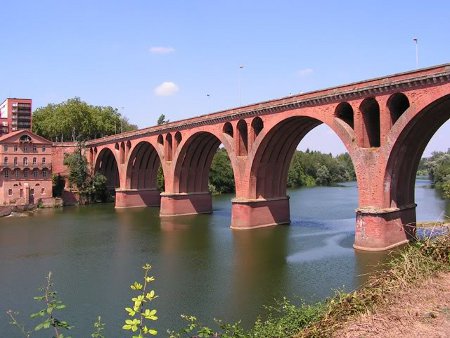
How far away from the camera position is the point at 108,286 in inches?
909

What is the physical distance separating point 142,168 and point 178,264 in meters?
38.2

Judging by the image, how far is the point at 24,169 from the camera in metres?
62.0

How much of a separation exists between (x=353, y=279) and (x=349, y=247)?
7984 mm

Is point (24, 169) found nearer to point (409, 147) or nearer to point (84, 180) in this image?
point (84, 180)

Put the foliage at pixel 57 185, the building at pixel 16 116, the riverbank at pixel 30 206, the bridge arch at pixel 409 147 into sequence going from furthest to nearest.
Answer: the building at pixel 16 116
the foliage at pixel 57 185
the riverbank at pixel 30 206
the bridge arch at pixel 409 147

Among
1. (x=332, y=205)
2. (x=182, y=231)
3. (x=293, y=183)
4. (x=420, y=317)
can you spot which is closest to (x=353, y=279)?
(x=420, y=317)

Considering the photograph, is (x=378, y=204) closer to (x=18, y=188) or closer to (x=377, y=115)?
(x=377, y=115)

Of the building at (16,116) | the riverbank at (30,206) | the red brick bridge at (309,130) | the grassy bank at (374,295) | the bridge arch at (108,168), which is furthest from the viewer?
the building at (16,116)

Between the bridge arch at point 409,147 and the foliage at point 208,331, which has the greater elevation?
the bridge arch at point 409,147

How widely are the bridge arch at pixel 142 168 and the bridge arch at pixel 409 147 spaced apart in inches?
1524

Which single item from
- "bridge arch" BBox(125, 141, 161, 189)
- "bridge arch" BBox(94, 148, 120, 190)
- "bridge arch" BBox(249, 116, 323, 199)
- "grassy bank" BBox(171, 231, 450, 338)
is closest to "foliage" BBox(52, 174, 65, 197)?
"bridge arch" BBox(94, 148, 120, 190)

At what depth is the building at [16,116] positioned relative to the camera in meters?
88.6

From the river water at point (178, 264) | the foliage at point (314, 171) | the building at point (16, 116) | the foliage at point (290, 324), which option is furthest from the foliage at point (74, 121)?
the foliage at point (290, 324)

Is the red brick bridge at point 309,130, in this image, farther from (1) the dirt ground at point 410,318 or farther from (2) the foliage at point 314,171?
(2) the foliage at point 314,171
